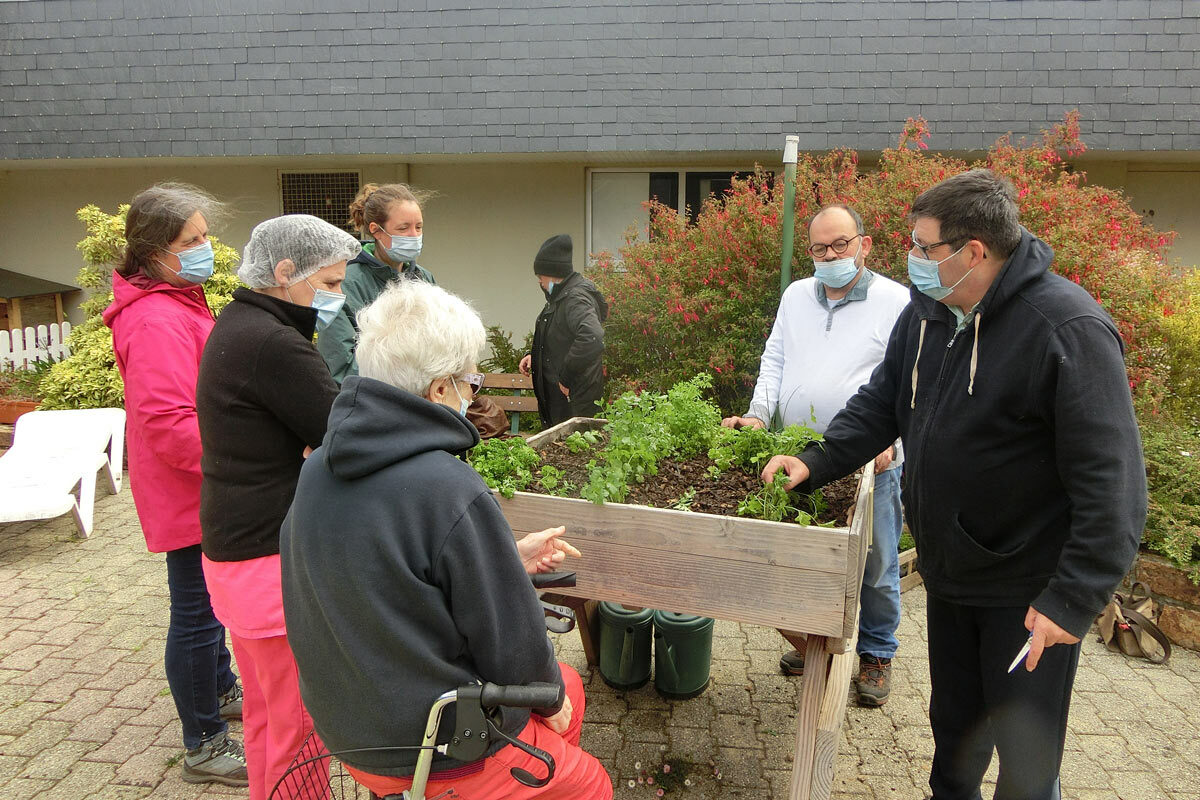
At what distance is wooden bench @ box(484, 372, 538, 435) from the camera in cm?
796

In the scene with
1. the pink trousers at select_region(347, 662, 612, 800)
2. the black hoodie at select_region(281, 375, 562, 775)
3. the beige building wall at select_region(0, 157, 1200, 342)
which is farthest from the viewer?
the beige building wall at select_region(0, 157, 1200, 342)

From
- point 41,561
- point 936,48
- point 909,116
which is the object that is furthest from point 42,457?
point 936,48

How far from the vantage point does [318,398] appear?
2.35 m

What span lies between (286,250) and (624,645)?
7.77ft

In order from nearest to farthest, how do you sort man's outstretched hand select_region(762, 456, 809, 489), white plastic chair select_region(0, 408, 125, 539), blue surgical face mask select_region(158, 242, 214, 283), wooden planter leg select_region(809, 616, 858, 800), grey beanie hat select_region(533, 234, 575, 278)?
wooden planter leg select_region(809, 616, 858, 800)
man's outstretched hand select_region(762, 456, 809, 489)
blue surgical face mask select_region(158, 242, 214, 283)
grey beanie hat select_region(533, 234, 575, 278)
white plastic chair select_region(0, 408, 125, 539)

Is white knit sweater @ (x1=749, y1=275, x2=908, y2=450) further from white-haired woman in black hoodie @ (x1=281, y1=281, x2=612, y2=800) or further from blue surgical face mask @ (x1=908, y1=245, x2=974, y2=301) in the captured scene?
white-haired woman in black hoodie @ (x1=281, y1=281, x2=612, y2=800)

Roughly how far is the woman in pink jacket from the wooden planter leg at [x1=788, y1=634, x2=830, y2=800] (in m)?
2.21

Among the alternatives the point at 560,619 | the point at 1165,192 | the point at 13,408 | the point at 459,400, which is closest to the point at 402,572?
the point at 459,400

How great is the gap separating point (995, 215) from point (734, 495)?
1.30 metres

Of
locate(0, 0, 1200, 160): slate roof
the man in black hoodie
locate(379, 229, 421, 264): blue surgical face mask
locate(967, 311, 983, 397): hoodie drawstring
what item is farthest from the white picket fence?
locate(967, 311, 983, 397): hoodie drawstring

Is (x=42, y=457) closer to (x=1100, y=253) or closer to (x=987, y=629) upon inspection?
(x=987, y=629)

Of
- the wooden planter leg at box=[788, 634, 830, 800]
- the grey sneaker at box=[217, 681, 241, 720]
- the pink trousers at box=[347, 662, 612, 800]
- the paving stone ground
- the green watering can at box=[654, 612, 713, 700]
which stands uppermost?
the pink trousers at box=[347, 662, 612, 800]

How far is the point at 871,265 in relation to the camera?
237 inches

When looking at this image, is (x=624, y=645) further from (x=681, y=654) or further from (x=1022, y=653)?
(x=1022, y=653)
